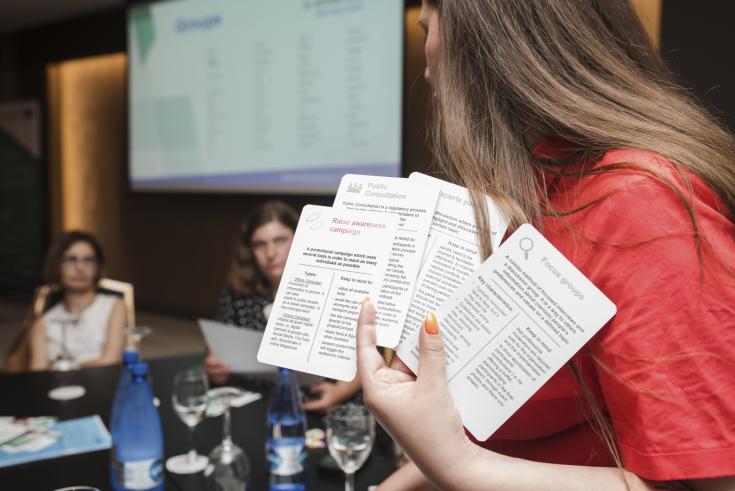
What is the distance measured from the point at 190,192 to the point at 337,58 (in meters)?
1.83

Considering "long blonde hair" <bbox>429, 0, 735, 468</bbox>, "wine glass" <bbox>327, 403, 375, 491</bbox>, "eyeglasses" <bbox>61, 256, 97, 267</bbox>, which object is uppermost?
"long blonde hair" <bbox>429, 0, 735, 468</bbox>

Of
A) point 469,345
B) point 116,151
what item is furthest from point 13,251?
point 469,345

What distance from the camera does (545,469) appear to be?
0.64 meters

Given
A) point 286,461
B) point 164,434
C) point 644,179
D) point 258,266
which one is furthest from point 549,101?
point 258,266

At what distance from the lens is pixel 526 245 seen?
0.66 meters

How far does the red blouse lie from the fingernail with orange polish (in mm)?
159

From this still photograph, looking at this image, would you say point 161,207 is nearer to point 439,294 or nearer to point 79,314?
point 79,314

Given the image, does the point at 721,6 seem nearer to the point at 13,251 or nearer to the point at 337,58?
the point at 337,58

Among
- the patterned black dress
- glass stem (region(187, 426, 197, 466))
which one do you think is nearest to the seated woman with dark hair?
the patterned black dress

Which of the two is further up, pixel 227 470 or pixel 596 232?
pixel 596 232

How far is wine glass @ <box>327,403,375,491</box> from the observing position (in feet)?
3.77

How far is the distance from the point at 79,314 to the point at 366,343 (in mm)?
2407

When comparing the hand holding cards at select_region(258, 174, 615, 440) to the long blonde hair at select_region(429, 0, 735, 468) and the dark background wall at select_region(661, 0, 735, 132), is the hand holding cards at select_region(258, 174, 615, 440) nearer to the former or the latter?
the long blonde hair at select_region(429, 0, 735, 468)

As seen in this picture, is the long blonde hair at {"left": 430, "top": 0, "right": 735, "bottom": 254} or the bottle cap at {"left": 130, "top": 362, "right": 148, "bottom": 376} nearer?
the long blonde hair at {"left": 430, "top": 0, "right": 735, "bottom": 254}
